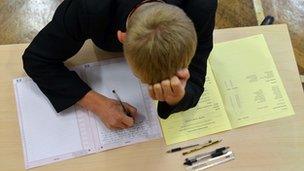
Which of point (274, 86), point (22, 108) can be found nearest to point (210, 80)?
point (274, 86)

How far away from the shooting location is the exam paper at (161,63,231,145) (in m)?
1.07

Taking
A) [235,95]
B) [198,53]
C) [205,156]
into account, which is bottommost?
[205,156]

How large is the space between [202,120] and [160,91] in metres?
0.29

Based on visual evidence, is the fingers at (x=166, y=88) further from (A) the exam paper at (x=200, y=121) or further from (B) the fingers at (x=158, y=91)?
(A) the exam paper at (x=200, y=121)

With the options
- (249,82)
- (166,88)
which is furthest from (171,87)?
(249,82)

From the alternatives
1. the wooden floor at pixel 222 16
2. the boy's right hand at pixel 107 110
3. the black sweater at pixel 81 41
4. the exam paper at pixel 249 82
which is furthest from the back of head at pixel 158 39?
the wooden floor at pixel 222 16

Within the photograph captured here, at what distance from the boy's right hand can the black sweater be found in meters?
0.02

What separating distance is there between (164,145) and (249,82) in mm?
336

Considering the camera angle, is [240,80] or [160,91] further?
[240,80]

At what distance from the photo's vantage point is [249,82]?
3.83 ft

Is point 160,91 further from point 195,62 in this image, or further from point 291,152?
point 291,152

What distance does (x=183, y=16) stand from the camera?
2.47 feet

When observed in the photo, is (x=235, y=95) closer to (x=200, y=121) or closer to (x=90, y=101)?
(x=200, y=121)

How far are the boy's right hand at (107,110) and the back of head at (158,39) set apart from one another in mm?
300
